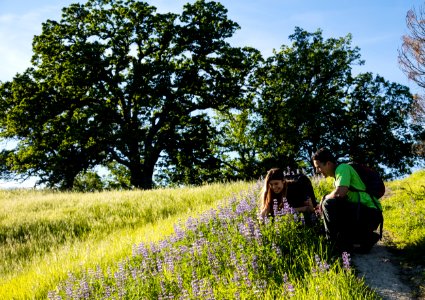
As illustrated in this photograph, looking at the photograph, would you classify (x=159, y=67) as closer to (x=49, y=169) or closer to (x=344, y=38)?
(x=49, y=169)

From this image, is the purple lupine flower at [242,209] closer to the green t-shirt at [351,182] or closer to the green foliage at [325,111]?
the green t-shirt at [351,182]

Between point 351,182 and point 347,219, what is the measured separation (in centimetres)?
57

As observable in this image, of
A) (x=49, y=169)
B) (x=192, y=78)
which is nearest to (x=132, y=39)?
(x=192, y=78)

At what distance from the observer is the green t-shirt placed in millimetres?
6445

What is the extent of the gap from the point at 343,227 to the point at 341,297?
83.8 inches

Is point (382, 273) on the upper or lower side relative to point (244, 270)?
lower

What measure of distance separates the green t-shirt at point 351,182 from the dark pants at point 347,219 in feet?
0.32

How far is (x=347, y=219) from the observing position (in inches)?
259

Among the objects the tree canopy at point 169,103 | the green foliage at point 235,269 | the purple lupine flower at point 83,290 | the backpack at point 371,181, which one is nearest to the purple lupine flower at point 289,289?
the green foliage at point 235,269

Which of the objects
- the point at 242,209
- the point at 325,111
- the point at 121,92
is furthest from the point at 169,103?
the point at 242,209

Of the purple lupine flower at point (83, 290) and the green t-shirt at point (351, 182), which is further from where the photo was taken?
the green t-shirt at point (351, 182)

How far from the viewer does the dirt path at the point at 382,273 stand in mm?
5285

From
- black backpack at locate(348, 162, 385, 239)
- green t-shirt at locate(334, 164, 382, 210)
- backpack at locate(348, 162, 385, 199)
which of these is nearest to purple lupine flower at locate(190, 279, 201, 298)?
green t-shirt at locate(334, 164, 382, 210)

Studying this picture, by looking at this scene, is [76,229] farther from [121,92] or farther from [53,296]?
[121,92]
